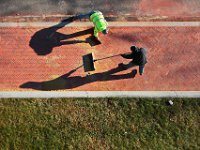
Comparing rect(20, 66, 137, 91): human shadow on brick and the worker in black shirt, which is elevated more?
the worker in black shirt

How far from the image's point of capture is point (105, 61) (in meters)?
13.7

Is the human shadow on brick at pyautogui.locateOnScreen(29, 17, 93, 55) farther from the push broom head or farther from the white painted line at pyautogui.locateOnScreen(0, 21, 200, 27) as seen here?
the push broom head

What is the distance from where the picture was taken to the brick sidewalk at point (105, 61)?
13.4 m

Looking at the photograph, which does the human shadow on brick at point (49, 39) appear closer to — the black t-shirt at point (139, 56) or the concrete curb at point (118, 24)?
the concrete curb at point (118, 24)

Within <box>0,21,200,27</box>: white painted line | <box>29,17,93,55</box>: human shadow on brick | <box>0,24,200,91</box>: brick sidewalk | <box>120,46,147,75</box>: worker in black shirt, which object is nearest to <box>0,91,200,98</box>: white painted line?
<box>0,24,200,91</box>: brick sidewalk

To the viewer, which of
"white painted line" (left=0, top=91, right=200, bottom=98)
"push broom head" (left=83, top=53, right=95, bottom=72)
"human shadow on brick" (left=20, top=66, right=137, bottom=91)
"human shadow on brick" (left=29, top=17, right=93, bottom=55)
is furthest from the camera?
"human shadow on brick" (left=29, top=17, right=93, bottom=55)

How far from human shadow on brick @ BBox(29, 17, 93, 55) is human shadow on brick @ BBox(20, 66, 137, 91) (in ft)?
3.81

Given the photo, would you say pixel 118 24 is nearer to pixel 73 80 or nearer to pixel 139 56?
pixel 139 56

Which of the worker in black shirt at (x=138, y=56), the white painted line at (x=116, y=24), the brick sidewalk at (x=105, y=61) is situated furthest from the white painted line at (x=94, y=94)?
the white painted line at (x=116, y=24)

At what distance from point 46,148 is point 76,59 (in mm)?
3345

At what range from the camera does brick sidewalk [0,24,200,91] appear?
1341cm

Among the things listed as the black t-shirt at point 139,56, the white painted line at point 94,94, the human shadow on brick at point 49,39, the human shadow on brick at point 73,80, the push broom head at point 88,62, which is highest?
the human shadow on brick at point 49,39

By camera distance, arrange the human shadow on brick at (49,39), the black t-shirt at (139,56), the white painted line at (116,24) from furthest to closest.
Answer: the white painted line at (116,24)
the human shadow on brick at (49,39)
the black t-shirt at (139,56)

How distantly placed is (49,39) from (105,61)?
2.23 m
